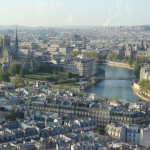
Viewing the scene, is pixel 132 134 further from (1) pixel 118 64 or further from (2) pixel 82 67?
(1) pixel 118 64

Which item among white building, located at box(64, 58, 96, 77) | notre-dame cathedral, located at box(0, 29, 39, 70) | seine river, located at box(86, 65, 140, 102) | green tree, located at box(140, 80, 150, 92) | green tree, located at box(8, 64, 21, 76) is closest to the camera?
seine river, located at box(86, 65, 140, 102)

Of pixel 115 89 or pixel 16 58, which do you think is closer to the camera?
pixel 115 89

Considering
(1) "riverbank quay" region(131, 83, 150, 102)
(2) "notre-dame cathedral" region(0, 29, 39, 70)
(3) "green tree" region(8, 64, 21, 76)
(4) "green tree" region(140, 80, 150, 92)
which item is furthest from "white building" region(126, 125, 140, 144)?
(2) "notre-dame cathedral" region(0, 29, 39, 70)

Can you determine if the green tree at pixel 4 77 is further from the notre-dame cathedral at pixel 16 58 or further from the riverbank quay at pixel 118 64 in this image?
the riverbank quay at pixel 118 64

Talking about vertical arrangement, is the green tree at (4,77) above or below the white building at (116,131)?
below

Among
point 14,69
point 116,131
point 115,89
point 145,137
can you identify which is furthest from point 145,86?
point 145,137

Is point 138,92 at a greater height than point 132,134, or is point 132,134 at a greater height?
point 132,134

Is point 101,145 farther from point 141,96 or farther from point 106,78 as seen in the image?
point 106,78

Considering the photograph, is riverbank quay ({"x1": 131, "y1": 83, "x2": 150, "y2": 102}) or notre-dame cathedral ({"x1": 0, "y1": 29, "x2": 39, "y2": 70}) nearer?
riverbank quay ({"x1": 131, "y1": 83, "x2": 150, "y2": 102})

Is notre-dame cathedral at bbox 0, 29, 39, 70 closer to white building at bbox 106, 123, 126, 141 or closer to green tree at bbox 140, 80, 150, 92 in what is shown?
green tree at bbox 140, 80, 150, 92

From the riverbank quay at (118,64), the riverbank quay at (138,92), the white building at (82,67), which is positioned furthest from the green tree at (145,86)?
the riverbank quay at (118,64)

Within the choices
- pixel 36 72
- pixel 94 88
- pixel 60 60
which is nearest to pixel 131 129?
pixel 94 88
